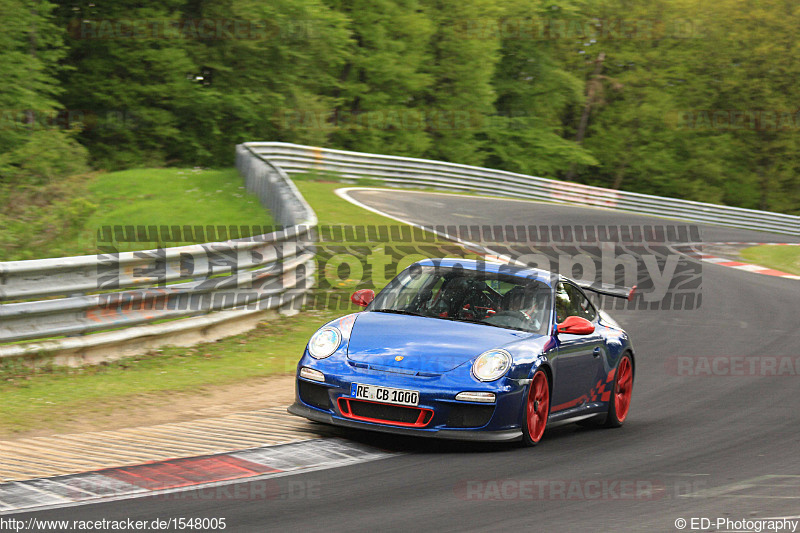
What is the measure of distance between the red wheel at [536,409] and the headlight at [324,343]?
1441 mm

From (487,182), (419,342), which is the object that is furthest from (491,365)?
(487,182)

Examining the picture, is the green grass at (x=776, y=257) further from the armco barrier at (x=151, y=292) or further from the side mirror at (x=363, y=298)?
the side mirror at (x=363, y=298)

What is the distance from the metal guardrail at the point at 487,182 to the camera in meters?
28.1

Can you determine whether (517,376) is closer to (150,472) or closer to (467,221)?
(150,472)

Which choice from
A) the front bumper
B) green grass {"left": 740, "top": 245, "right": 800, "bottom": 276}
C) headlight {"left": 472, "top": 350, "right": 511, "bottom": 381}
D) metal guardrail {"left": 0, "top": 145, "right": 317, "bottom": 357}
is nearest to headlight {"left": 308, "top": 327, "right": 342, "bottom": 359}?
the front bumper

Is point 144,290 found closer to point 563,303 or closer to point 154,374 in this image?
point 154,374

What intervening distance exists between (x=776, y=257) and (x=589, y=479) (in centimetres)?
2144

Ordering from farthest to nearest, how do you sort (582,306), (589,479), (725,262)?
(725,262), (582,306), (589,479)

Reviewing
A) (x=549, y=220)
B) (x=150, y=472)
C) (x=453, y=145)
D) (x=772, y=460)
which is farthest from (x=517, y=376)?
(x=453, y=145)

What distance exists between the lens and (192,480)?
5.76m

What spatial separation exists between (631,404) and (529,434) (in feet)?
9.81

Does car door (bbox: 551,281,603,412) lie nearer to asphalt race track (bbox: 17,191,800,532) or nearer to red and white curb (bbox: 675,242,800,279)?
asphalt race track (bbox: 17,191,800,532)

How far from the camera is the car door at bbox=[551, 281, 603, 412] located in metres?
7.66

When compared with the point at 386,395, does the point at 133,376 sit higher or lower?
lower
